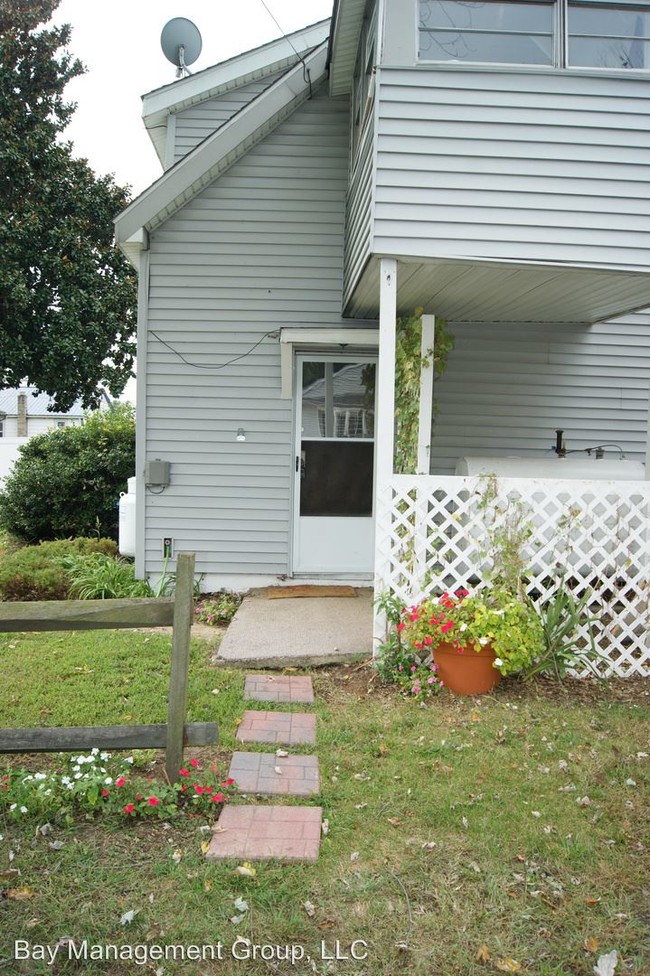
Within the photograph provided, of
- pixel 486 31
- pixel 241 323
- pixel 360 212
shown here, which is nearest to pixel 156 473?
pixel 241 323

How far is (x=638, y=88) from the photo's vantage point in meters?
4.98

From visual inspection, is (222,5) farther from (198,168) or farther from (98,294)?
(98,294)

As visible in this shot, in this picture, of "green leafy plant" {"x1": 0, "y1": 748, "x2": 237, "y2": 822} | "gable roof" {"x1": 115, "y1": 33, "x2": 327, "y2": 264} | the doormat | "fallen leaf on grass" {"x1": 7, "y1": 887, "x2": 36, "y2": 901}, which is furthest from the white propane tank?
"fallen leaf on grass" {"x1": 7, "y1": 887, "x2": 36, "y2": 901}

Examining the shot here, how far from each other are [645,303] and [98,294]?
10831 millimetres

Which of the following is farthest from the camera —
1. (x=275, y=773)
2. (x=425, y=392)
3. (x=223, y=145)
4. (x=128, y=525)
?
(x=128, y=525)

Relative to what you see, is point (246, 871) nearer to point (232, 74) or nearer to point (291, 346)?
point (291, 346)

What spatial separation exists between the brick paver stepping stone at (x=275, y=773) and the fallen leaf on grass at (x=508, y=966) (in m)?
1.22

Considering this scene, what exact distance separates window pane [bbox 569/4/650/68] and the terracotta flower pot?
3.88m

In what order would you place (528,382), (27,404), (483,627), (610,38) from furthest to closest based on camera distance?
(27,404) < (528,382) < (610,38) < (483,627)

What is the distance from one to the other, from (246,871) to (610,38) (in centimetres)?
538

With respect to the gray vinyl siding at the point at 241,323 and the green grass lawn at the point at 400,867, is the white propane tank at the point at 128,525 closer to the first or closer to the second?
the gray vinyl siding at the point at 241,323

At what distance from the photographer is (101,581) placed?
705 centimetres

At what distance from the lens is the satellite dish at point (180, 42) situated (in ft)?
27.9

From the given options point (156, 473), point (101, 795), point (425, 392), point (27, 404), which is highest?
point (27, 404)
